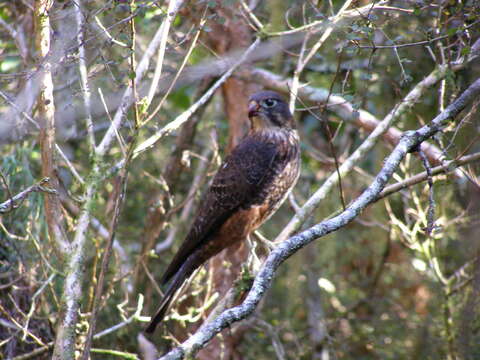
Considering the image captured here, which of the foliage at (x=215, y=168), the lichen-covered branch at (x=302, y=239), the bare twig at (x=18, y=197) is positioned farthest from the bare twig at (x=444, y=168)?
the bare twig at (x=18, y=197)

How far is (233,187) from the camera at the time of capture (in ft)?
13.5

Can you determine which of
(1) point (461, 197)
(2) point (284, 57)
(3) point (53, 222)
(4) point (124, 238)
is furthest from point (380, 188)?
(4) point (124, 238)

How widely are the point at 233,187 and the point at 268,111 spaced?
64 centimetres

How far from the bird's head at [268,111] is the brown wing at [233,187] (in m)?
0.26

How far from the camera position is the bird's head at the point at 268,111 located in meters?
4.33

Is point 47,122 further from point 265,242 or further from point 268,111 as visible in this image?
point 268,111

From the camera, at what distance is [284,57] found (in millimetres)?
5281

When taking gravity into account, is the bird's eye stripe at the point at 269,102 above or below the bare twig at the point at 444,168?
below

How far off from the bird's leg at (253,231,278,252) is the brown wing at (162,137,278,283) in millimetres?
244

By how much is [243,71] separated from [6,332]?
254 cm

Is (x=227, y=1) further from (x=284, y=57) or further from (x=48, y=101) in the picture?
(x=284, y=57)

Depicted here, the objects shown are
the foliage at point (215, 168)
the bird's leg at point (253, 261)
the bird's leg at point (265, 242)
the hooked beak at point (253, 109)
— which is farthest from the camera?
the hooked beak at point (253, 109)

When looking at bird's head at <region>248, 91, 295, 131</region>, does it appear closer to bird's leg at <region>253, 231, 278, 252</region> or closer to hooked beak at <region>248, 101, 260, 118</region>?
hooked beak at <region>248, 101, 260, 118</region>

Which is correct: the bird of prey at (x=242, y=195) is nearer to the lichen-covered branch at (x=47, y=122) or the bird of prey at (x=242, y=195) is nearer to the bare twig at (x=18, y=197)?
the lichen-covered branch at (x=47, y=122)
